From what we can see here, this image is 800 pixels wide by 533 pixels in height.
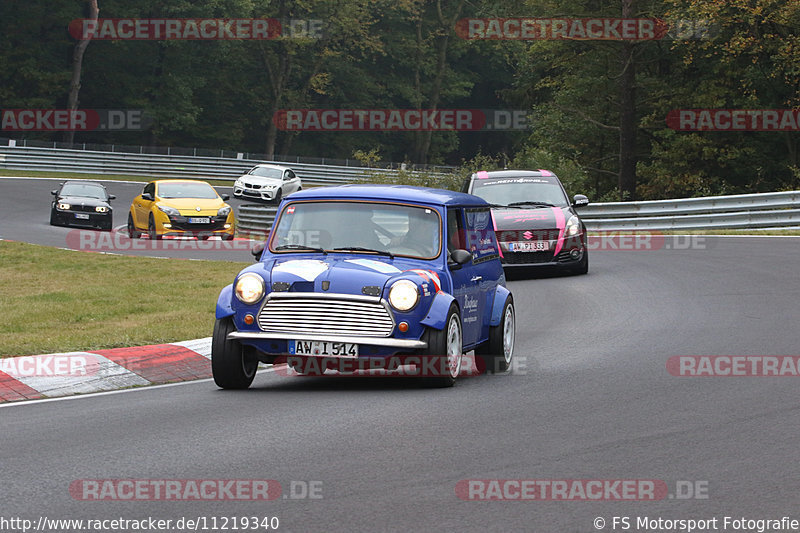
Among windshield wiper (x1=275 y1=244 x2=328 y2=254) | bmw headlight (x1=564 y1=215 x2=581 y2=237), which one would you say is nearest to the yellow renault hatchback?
bmw headlight (x1=564 y1=215 x2=581 y2=237)

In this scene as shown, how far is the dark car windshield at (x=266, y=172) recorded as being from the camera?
50562mm

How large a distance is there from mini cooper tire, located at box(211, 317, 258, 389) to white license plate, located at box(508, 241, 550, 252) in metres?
10.5

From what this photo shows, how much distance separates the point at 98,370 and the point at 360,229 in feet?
8.57

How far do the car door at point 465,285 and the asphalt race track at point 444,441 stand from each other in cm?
48

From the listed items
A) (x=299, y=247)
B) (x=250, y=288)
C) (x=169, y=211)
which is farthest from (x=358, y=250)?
(x=169, y=211)

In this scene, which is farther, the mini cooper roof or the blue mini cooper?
the mini cooper roof

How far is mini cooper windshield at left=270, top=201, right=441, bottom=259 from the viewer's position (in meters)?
10.4

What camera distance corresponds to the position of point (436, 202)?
10773 mm

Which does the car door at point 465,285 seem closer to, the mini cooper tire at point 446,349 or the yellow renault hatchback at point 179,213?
the mini cooper tire at point 446,349

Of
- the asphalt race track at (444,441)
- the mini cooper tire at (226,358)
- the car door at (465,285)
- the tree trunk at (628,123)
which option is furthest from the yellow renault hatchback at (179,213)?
the mini cooper tire at (226,358)

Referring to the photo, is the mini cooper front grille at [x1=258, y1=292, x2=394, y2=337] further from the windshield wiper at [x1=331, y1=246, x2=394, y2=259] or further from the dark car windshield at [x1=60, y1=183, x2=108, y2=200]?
the dark car windshield at [x1=60, y1=183, x2=108, y2=200]

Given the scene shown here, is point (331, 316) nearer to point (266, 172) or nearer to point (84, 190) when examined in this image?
point (84, 190)

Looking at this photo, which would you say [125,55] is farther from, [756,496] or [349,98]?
[756,496]

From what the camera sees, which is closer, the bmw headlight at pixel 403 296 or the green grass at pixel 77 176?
the bmw headlight at pixel 403 296
